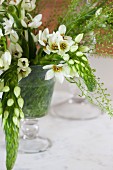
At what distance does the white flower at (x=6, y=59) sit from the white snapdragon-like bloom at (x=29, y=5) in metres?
0.15

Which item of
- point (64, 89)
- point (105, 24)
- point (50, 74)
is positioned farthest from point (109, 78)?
point (50, 74)

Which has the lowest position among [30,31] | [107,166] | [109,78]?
[107,166]

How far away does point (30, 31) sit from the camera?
1005 millimetres

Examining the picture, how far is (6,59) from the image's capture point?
3.00 feet

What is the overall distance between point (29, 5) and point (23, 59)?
15cm

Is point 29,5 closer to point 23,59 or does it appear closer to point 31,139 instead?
point 23,59

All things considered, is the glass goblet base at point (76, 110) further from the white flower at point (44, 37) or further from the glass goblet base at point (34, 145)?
the white flower at point (44, 37)

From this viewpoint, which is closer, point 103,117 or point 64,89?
point 103,117

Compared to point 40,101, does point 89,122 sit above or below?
below

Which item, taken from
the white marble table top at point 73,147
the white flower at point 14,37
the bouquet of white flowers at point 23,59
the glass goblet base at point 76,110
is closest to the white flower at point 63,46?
the bouquet of white flowers at point 23,59

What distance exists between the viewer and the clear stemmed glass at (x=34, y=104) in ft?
3.43

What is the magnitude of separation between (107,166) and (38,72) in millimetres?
271

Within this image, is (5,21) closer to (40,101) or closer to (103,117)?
(40,101)

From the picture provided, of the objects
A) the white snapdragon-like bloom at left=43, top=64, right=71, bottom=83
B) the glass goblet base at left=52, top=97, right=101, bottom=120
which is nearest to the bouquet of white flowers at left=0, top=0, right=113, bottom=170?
the white snapdragon-like bloom at left=43, top=64, right=71, bottom=83
